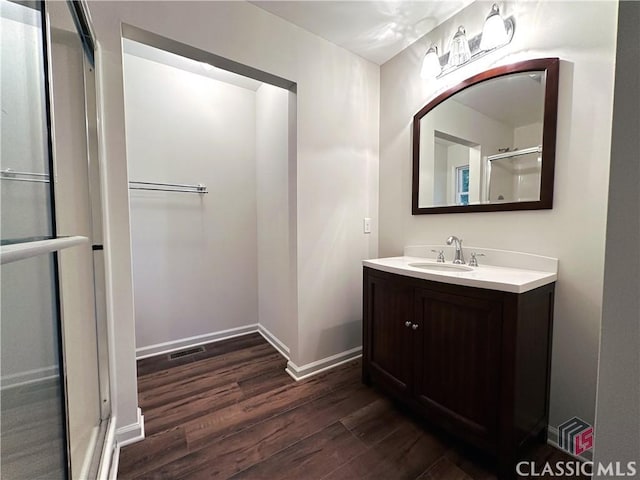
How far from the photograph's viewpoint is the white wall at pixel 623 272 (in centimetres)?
42

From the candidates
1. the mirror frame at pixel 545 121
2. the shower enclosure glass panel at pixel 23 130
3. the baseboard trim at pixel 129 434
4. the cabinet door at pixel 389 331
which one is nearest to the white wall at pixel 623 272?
the cabinet door at pixel 389 331

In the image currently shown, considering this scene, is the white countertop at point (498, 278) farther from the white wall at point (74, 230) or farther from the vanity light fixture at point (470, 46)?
the white wall at point (74, 230)

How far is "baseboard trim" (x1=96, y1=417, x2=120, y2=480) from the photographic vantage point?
3.33 feet

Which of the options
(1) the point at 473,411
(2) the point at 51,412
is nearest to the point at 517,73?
(1) the point at 473,411

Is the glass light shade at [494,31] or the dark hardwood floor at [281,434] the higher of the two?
the glass light shade at [494,31]

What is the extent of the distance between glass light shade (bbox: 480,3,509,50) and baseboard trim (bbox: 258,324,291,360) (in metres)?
2.42

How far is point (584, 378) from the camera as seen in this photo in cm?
120

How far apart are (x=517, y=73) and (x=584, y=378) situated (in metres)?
1.55

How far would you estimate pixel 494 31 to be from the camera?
4.43 ft

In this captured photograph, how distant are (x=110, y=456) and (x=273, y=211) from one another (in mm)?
1796

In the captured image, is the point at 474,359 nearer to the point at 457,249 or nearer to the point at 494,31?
the point at 457,249

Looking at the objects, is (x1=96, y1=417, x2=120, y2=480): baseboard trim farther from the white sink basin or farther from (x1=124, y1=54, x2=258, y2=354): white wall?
the white sink basin

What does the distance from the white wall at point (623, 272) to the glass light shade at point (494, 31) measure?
1222mm

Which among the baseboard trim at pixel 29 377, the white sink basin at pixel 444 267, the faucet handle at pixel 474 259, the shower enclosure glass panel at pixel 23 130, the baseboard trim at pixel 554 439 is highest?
the shower enclosure glass panel at pixel 23 130
